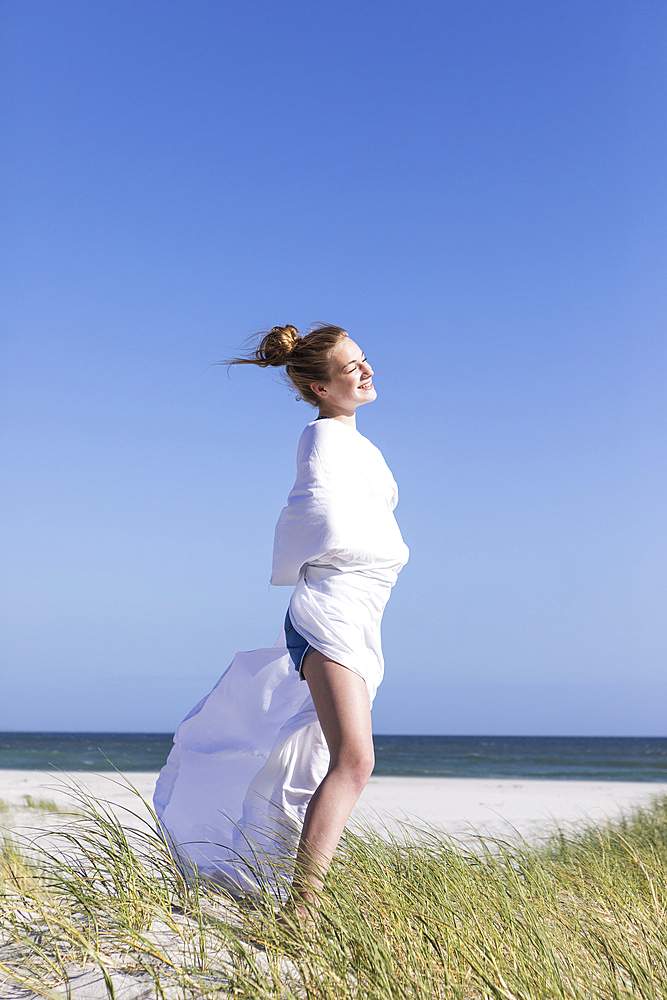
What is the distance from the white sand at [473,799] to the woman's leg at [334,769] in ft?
17.3

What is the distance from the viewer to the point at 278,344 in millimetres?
2584

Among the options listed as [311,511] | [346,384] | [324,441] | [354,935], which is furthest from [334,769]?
[346,384]

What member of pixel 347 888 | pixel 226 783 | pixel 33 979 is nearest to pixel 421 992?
pixel 347 888

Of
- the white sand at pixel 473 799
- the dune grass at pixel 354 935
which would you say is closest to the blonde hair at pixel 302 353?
the dune grass at pixel 354 935

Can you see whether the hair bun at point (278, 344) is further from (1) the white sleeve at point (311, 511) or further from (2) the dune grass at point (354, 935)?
(2) the dune grass at point (354, 935)

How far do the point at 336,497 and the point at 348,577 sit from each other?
24 centimetres

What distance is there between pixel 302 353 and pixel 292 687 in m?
1.10

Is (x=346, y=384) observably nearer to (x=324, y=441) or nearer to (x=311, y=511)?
(x=324, y=441)

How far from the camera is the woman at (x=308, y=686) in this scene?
2.01 metres

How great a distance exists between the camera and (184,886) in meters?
2.13

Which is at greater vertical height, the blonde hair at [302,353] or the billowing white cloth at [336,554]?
the blonde hair at [302,353]

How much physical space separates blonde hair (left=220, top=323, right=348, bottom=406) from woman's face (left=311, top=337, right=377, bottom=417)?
0.02 m

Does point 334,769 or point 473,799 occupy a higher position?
point 334,769

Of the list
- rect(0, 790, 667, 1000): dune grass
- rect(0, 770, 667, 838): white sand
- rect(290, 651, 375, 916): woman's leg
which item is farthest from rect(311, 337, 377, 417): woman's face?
rect(0, 770, 667, 838): white sand
